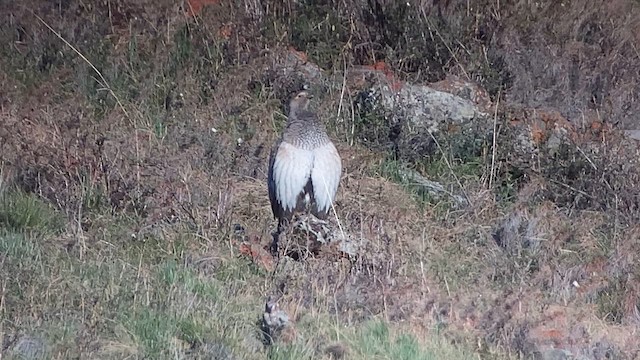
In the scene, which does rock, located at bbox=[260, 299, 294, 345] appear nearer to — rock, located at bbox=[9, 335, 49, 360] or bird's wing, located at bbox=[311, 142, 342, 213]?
rock, located at bbox=[9, 335, 49, 360]

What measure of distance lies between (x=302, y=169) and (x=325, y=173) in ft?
0.40

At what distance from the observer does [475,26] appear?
923 cm

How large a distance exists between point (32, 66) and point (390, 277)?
4193 millimetres

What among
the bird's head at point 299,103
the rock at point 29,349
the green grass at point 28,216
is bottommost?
the green grass at point 28,216

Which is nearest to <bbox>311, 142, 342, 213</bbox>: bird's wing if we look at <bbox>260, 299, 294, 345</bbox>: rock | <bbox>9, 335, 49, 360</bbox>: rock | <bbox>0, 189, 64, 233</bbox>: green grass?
<bbox>0, 189, 64, 233</bbox>: green grass

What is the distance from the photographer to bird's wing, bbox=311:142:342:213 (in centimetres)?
624

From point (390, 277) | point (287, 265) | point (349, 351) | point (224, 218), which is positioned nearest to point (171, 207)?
point (224, 218)

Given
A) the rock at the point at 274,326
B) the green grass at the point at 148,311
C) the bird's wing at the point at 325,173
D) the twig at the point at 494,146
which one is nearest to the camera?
the green grass at the point at 148,311

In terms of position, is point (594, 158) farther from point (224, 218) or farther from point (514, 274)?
point (224, 218)

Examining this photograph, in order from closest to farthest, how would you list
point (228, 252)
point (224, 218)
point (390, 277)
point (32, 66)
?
1. point (390, 277)
2. point (228, 252)
3. point (224, 218)
4. point (32, 66)

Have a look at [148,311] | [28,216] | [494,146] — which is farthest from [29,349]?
[494,146]

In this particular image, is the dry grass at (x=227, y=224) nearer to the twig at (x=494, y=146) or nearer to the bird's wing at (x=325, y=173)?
the twig at (x=494, y=146)

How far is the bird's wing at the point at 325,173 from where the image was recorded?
6.24m

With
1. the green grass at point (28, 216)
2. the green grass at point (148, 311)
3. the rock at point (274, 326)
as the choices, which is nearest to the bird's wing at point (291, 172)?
the green grass at point (148, 311)
